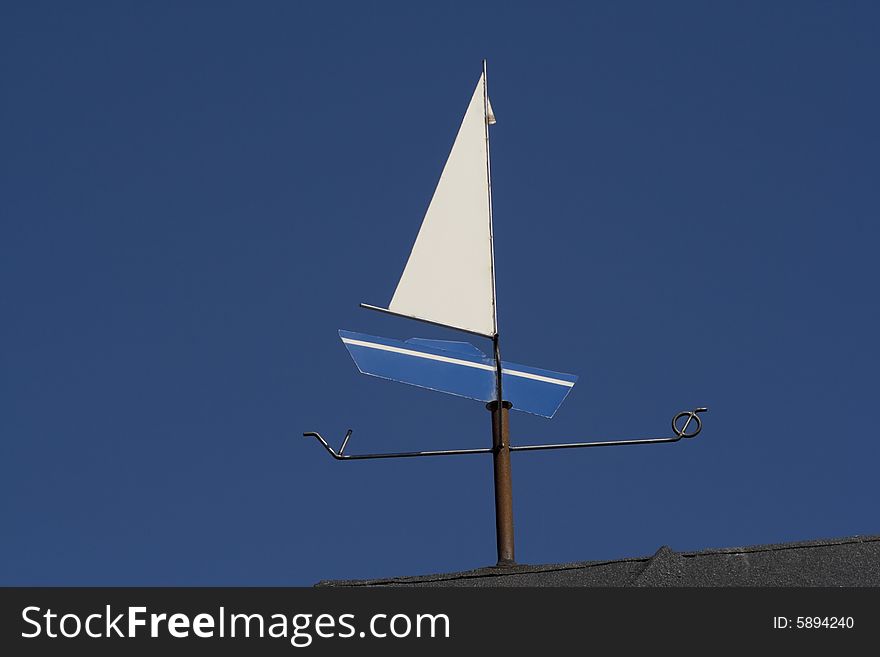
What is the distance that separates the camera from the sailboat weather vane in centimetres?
1083

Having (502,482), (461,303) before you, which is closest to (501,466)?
(502,482)

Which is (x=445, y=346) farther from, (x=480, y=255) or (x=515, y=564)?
(x=515, y=564)

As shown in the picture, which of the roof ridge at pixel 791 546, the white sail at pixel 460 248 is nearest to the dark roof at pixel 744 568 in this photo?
the roof ridge at pixel 791 546

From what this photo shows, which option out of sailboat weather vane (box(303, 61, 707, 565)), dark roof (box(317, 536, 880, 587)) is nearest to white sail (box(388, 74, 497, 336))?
sailboat weather vane (box(303, 61, 707, 565))

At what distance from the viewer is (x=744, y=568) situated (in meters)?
9.14

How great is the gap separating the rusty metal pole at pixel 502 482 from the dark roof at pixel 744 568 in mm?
585

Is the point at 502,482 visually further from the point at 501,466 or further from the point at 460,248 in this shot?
the point at 460,248

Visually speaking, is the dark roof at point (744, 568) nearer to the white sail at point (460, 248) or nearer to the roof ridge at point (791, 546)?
the roof ridge at point (791, 546)

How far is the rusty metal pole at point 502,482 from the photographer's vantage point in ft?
32.9

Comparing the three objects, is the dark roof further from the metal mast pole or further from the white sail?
the white sail

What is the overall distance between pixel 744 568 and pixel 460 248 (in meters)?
3.06
